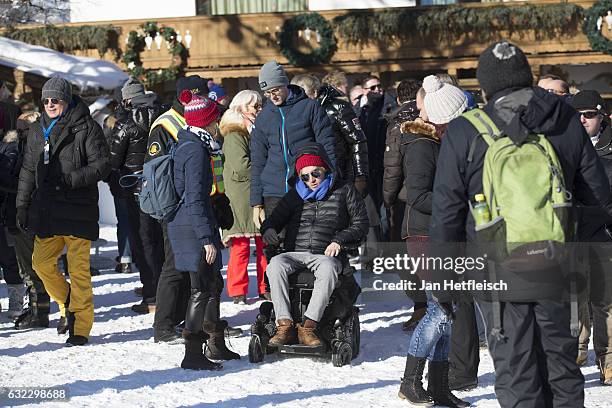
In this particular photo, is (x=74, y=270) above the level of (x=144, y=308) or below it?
above

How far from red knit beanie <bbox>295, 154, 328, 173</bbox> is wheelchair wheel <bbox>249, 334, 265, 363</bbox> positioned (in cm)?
123

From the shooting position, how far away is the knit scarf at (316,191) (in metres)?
7.54

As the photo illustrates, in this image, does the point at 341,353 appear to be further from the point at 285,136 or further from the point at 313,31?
the point at 313,31

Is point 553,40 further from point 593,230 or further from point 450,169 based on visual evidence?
point 450,169

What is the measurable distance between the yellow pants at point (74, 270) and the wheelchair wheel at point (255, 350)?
146 cm

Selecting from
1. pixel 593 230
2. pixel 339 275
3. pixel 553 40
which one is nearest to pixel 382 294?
pixel 339 275

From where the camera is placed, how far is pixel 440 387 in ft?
20.0

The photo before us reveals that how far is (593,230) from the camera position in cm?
599

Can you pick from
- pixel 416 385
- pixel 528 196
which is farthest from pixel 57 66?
pixel 528 196

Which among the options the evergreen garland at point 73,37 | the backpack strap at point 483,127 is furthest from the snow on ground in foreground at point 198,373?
the evergreen garland at point 73,37

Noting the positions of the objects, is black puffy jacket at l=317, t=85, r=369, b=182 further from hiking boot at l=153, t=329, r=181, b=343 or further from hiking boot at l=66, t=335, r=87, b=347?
hiking boot at l=66, t=335, r=87, b=347

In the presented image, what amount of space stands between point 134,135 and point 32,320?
178cm

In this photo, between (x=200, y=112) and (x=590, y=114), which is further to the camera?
(x=200, y=112)

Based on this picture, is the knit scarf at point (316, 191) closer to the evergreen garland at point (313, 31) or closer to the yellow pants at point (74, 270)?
the yellow pants at point (74, 270)
